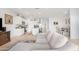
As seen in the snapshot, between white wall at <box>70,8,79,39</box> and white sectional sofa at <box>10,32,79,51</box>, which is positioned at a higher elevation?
white wall at <box>70,8,79,39</box>

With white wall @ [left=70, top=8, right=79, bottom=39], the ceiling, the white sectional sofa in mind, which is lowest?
the white sectional sofa

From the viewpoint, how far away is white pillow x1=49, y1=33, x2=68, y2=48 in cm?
229

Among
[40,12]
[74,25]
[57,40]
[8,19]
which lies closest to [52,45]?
[57,40]

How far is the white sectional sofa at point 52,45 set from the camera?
2.25m

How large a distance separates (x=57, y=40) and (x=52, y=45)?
0.14 meters

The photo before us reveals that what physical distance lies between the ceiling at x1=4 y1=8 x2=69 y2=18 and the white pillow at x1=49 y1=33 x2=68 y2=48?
41 centimetres

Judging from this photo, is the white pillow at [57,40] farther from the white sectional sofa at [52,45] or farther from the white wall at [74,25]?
the white wall at [74,25]

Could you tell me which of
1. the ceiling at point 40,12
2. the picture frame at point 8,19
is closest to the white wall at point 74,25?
the ceiling at point 40,12

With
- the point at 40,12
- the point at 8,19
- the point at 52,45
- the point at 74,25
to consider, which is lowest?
the point at 52,45

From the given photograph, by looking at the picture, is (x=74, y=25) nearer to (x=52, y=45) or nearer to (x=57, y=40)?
(x=57, y=40)

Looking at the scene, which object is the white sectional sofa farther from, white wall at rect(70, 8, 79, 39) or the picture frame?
the picture frame

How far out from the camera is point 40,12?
7.44 feet

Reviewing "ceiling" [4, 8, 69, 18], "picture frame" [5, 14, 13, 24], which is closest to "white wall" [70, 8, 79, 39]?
"ceiling" [4, 8, 69, 18]
